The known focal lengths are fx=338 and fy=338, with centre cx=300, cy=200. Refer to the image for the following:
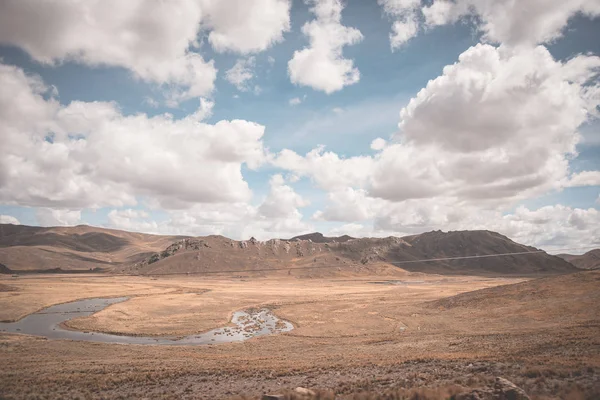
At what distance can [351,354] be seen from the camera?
109 feet

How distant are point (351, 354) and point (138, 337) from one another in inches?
1305

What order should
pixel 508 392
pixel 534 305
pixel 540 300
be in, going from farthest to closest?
pixel 540 300 < pixel 534 305 < pixel 508 392

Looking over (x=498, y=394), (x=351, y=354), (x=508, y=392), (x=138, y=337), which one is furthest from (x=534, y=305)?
(x=138, y=337)

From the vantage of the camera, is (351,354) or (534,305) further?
(534,305)

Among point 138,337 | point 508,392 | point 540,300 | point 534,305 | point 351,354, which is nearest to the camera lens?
point 508,392

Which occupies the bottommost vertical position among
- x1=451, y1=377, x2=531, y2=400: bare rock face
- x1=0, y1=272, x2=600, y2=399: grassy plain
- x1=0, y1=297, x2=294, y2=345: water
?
x1=0, y1=297, x2=294, y2=345: water

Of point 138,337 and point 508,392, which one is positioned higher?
point 508,392

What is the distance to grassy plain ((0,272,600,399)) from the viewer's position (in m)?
21.8

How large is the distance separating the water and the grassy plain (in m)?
2.81

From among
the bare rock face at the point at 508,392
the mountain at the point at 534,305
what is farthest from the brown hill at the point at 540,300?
the bare rock face at the point at 508,392

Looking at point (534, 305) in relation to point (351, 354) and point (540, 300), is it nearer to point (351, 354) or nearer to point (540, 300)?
point (540, 300)

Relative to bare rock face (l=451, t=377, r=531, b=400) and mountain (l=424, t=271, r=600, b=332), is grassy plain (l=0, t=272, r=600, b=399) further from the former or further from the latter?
bare rock face (l=451, t=377, r=531, b=400)

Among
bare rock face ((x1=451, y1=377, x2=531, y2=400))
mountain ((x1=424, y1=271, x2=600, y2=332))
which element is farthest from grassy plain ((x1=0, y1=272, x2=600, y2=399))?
A: bare rock face ((x1=451, y1=377, x2=531, y2=400))

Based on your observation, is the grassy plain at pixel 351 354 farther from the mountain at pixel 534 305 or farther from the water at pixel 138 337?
the water at pixel 138 337
